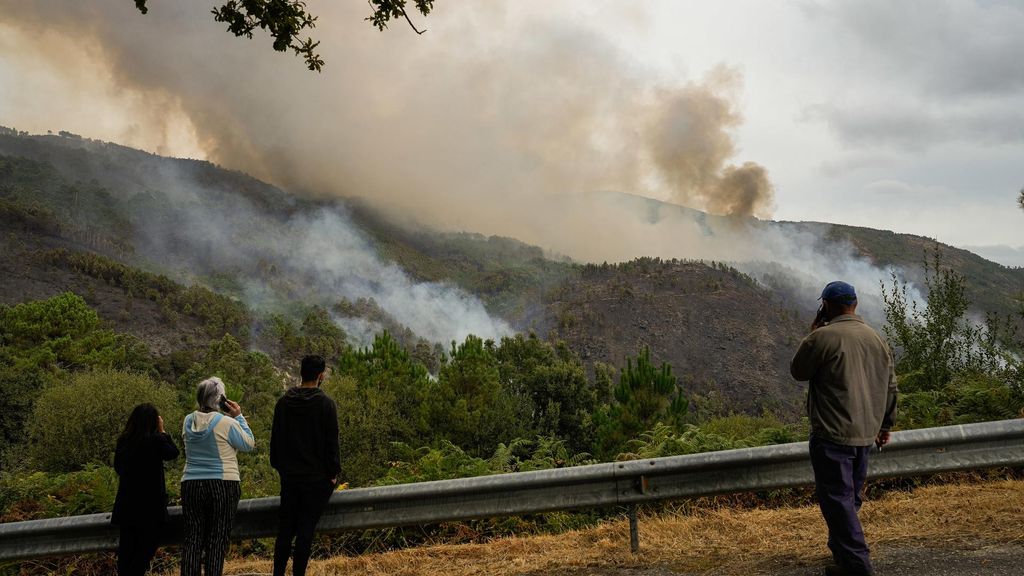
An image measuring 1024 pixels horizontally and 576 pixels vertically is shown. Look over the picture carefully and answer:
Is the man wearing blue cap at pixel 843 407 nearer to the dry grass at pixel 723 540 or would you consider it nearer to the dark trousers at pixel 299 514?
the dry grass at pixel 723 540

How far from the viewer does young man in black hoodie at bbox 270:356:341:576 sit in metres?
4.79

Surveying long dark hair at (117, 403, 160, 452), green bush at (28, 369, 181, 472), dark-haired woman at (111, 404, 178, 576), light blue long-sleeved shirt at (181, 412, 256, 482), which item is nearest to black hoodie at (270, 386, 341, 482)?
light blue long-sleeved shirt at (181, 412, 256, 482)

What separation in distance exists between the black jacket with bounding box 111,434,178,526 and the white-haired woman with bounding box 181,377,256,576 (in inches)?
9.0

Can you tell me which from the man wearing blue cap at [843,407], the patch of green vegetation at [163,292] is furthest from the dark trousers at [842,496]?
the patch of green vegetation at [163,292]

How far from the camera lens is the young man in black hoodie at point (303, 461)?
15.7 ft

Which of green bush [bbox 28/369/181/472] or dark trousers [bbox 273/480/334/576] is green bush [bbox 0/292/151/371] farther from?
dark trousers [bbox 273/480/334/576]

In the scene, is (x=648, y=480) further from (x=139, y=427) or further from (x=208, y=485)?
(x=139, y=427)

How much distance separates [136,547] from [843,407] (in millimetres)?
4961

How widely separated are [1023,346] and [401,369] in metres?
41.5

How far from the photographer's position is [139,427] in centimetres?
505

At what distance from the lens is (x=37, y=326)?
2501 inches

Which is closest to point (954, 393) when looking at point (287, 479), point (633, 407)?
point (287, 479)

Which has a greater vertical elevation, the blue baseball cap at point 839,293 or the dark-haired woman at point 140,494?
the blue baseball cap at point 839,293

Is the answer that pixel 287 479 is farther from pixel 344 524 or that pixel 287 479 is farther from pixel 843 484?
pixel 843 484
